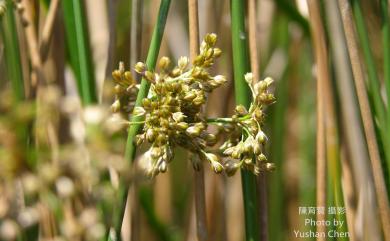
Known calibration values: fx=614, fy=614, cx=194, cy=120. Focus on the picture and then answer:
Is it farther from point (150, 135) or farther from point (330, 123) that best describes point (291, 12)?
point (150, 135)

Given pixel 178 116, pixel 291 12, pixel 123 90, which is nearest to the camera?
pixel 178 116

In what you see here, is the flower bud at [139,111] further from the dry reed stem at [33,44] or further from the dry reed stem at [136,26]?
the dry reed stem at [33,44]

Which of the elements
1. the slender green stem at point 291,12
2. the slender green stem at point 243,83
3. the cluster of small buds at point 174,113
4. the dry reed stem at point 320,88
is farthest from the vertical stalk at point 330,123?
the slender green stem at point 291,12

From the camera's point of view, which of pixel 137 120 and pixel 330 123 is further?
pixel 330 123

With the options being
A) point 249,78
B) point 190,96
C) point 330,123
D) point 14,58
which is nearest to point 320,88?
point 330,123

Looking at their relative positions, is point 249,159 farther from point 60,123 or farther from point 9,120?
point 60,123

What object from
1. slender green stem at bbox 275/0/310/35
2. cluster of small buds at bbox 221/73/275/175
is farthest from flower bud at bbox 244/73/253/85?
slender green stem at bbox 275/0/310/35

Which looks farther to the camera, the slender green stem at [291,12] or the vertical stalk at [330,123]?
the slender green stem at [291,12]

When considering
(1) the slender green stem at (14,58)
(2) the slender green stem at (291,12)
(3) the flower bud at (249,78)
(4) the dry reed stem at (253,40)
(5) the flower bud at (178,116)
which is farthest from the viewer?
(2) the slender green stem at (291,12)
